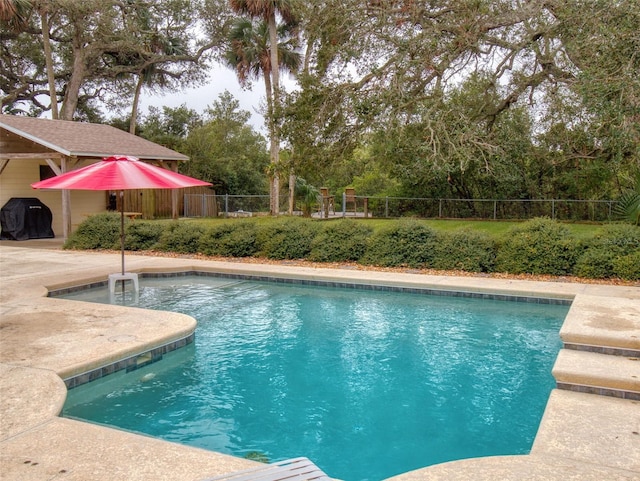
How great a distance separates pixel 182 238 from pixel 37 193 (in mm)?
7782

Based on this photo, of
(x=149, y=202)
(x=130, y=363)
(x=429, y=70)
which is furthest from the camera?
(x=149, y=202)

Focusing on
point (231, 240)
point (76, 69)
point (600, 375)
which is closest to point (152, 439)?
point (600, 375)

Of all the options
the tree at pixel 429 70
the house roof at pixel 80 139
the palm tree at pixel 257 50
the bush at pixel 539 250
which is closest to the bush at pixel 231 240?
the tree at pixel 429 70

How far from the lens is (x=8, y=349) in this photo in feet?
18.3

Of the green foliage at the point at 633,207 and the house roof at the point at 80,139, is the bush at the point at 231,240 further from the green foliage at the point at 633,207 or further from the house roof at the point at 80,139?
the green foliage at the point at 633,207

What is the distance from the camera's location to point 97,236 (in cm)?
1507

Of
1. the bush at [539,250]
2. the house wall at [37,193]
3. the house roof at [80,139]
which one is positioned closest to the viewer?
the bush at [539,250]

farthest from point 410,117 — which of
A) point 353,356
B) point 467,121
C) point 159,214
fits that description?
point 159,214

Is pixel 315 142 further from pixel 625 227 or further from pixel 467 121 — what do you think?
pixel 625 227

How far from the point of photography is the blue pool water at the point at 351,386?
460cm

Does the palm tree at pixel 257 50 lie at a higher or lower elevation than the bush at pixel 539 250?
higher

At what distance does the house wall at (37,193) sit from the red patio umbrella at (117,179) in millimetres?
9285

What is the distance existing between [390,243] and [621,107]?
205 inches

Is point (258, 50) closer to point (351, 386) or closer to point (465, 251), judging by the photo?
point (465, 251)
